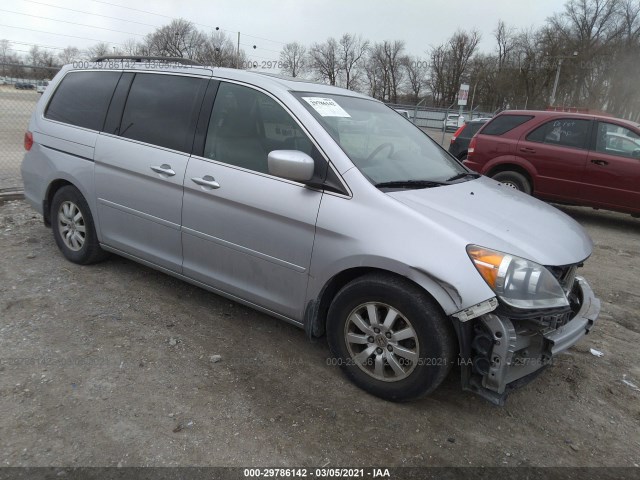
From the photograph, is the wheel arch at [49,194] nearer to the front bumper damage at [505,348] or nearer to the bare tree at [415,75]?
the front bumper damage at [505,348]

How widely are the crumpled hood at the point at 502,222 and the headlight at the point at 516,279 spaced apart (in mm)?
56

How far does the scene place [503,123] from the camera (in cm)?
827

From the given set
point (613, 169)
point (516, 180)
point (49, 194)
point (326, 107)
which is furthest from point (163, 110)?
point (613, 169)

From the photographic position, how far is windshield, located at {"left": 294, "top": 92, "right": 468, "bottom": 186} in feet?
9.99

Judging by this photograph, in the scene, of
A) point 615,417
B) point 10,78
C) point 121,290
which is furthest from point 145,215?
point 10,78

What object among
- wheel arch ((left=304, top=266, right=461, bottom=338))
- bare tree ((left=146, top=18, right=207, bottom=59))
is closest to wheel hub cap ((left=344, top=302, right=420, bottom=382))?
wheel arch ((left=304, top=266, right=461, bottom=338))

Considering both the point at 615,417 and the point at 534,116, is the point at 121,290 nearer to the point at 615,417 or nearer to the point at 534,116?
the point at 615,417

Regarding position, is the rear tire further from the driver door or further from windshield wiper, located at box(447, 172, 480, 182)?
windshield wiper, located at box(447, 172, 480, 182)

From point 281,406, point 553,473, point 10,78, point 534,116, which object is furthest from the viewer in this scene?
point 10,78

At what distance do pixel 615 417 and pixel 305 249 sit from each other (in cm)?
207

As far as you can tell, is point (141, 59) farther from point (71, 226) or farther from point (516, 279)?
point (516, 279)

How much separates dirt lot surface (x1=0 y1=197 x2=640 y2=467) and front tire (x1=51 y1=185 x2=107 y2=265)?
1.34ft

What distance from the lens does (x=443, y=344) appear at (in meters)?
2.51

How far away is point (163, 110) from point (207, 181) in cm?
83
